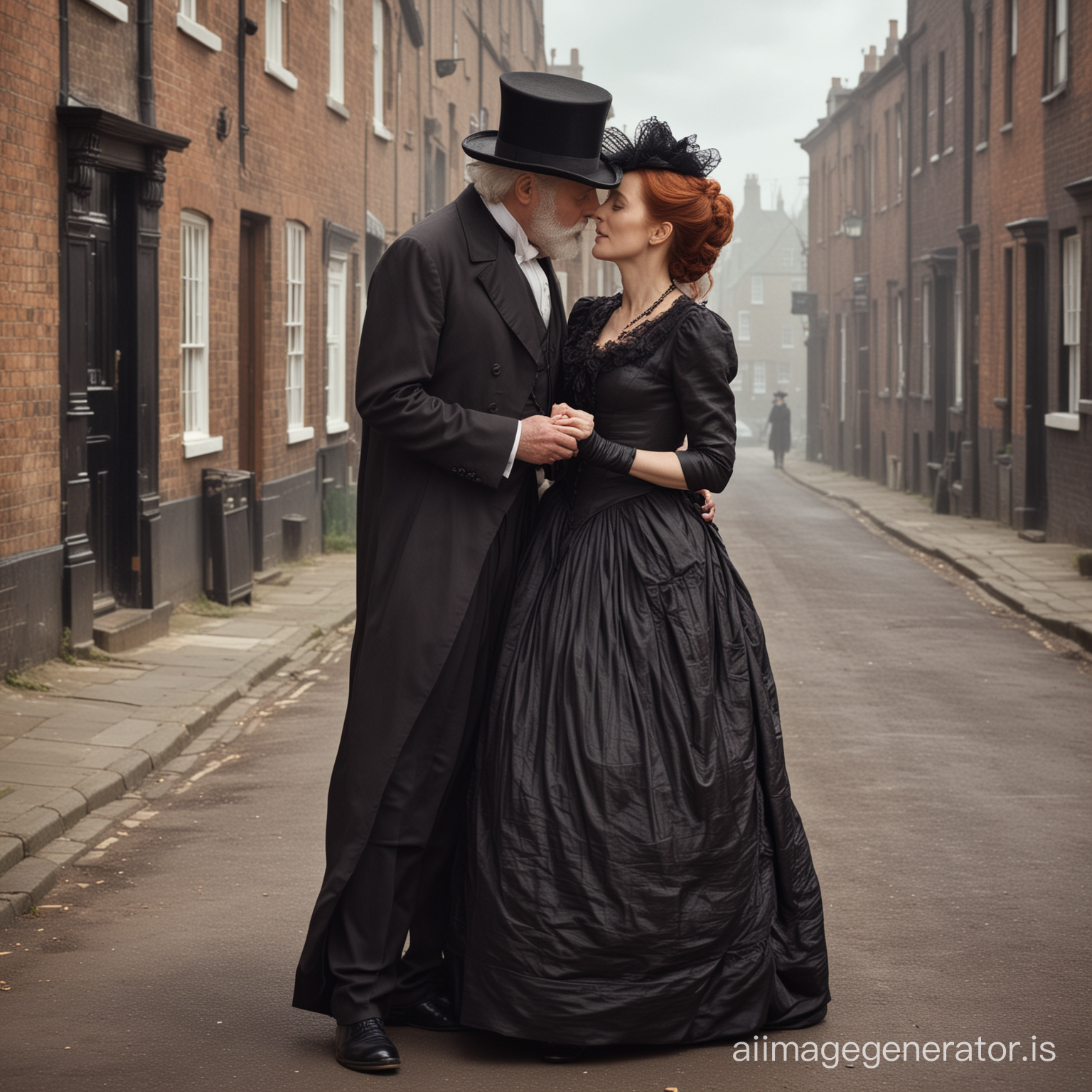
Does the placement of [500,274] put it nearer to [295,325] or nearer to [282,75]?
[282,75]

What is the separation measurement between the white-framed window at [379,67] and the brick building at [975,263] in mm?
7781

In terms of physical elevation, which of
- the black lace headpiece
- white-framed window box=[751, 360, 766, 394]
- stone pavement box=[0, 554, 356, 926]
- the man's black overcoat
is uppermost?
white-framed window box=[751, 360, 766, 394]

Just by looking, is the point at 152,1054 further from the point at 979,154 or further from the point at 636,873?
the point at 979,154

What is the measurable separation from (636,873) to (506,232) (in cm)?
156

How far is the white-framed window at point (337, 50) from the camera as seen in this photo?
666 inches

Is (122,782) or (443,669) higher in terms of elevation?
(443,669)

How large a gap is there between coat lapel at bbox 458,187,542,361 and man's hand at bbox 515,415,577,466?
0.64 feet

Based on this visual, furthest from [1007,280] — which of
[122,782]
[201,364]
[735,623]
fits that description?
[735,623]

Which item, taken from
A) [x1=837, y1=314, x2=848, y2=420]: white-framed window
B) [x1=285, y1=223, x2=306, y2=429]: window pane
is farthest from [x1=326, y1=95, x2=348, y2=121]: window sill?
[x1=837, y1=314, x2=848, y2=420]: white-framed window

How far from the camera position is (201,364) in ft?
40.6

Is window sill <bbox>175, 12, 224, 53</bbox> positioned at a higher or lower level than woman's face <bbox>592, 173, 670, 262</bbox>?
higher

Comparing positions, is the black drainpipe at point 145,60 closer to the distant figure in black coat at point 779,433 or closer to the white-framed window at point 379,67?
the white-framed window at point 379,67

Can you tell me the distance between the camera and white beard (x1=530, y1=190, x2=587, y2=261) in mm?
3787

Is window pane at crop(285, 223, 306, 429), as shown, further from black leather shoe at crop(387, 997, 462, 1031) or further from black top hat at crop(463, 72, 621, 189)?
black leather shoe at crop(387, 997, 462, 1031)
